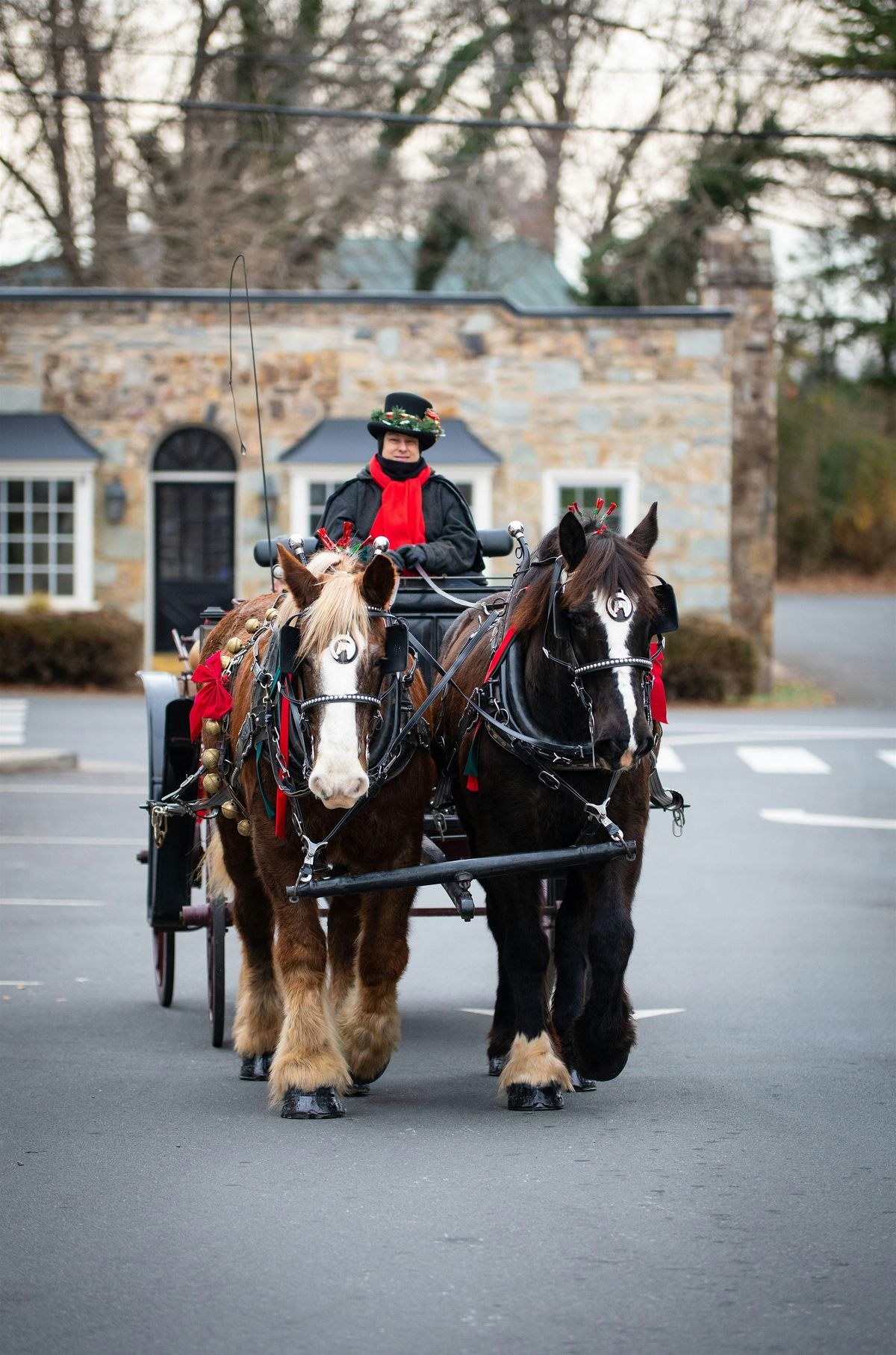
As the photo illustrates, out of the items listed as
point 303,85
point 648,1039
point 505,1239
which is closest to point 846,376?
point 303,85

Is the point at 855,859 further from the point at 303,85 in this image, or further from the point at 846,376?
the point at 846,376

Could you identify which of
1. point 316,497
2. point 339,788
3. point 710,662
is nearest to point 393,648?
point 339,788

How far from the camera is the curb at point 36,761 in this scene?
17781 millimetres

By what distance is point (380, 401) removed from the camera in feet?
84.6

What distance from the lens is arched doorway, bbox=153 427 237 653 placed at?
85.5ft

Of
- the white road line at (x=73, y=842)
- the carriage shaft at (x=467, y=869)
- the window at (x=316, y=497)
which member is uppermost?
the window at (x=316, y=497)

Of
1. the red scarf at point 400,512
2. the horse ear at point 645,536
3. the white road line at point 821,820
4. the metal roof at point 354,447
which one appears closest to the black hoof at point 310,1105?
the horse ear at point 645,536

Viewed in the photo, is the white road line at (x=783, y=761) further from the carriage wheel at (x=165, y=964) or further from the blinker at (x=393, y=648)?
the blinker at (x=393, y=648)

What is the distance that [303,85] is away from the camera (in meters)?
34.6

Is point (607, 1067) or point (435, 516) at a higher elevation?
point (435, 516)

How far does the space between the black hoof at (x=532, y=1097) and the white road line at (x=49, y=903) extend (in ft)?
18.8

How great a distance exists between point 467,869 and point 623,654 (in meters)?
0.91

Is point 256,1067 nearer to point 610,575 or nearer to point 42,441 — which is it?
point 610,575

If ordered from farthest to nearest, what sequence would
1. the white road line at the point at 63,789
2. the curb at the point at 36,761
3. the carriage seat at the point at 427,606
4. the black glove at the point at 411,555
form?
the curb at the point at 36,761 < the white road line at the point at 63,789 < the carriage seat at the point at 427,606 < the black glove at the point at 411,555
